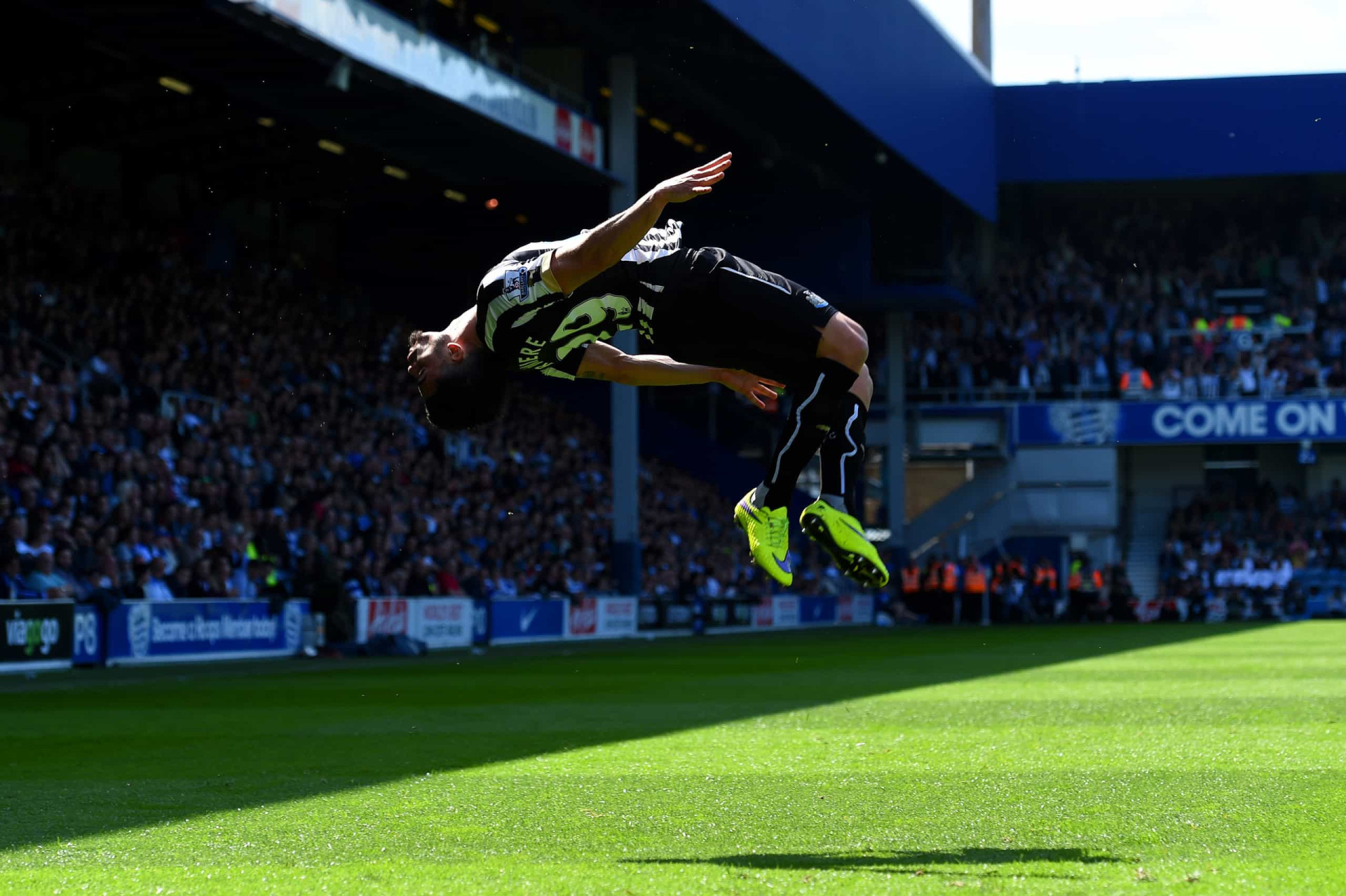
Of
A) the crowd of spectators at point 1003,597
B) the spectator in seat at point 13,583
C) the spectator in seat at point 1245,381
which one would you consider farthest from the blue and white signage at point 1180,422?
the spectator in seat at point 13,583

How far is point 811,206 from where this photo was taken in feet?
141

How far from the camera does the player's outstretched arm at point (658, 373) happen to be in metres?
7.66

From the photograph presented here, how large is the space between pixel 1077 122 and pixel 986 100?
287 cm

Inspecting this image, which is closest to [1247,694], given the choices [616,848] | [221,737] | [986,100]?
[221,737]

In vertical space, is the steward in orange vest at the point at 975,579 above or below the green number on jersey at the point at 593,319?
below

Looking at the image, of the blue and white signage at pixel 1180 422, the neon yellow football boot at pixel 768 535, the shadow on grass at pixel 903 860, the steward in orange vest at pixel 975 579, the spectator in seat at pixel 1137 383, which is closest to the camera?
the shadow on grass at pixel 903 860

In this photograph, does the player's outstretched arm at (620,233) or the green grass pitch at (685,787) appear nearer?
the green grass pitch at (685,787)

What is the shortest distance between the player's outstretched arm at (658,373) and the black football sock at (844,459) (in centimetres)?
47

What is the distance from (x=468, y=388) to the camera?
707cm

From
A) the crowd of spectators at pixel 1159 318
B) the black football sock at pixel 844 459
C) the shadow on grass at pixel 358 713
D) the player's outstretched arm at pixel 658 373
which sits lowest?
the shadow on grass at pixel 358 713

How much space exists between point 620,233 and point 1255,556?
3890cm

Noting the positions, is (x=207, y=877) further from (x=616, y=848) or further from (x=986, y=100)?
(x=986, y=100)

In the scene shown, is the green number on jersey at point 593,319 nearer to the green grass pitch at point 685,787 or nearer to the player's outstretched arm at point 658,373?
the player's outstretched arm at point 658,373

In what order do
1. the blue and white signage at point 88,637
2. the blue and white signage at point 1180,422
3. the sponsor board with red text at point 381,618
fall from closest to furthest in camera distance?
the blue and white signage at point 88,637
the sponsor board with red text at point 381,618
the blue and white signage at point 1180,422
